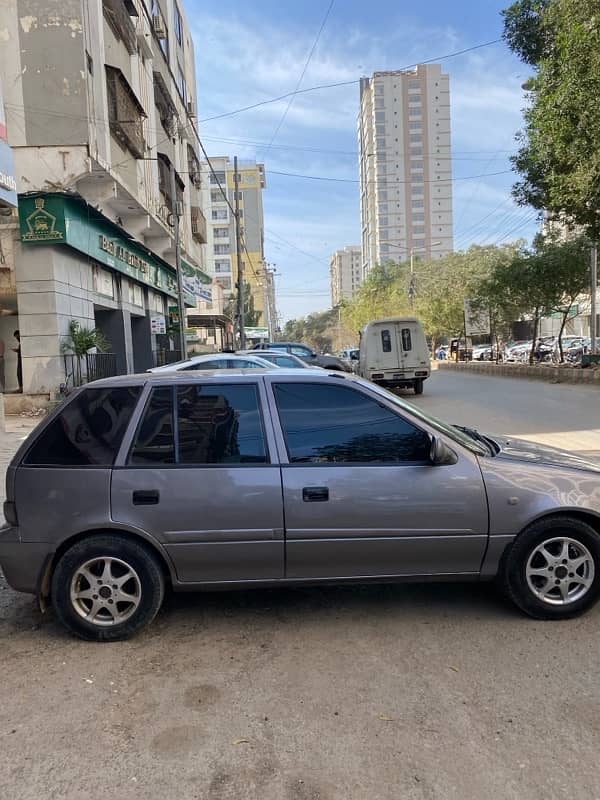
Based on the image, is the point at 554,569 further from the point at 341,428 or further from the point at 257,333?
the point at 257,333

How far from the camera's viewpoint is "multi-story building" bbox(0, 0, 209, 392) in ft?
50.1

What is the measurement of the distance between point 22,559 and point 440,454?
2.56m

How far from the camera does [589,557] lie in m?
3.86

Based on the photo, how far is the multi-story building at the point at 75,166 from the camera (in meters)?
15.3

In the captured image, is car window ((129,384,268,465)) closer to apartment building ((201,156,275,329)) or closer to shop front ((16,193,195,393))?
shop front ((16,193,195,393))

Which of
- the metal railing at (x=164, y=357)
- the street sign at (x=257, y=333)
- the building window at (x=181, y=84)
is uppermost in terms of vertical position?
the building window at (x=181, y=84)

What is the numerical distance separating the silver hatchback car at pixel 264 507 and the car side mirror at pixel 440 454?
13 millimetres

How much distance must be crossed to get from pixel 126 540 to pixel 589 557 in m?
2.79

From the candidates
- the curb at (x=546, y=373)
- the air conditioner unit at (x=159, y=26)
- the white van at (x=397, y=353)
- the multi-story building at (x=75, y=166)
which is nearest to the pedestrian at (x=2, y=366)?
the multi-story building at (x=75, y=166)

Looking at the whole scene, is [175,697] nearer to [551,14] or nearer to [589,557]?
[589,557]

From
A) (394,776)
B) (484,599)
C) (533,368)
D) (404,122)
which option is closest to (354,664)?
(394,776)

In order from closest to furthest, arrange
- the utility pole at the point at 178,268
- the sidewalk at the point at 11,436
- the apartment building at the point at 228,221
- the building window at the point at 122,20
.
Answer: the sidewalk at the point at 11,436
the building window at the point at 122,20
the utility pole at the point at 178,268
the apartment building at the point at 228,221

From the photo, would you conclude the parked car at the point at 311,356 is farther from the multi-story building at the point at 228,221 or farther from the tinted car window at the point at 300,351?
the multi-story building at the point at 228,221

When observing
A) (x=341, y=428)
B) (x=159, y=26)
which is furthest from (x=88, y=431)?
(x=159, y=26)
